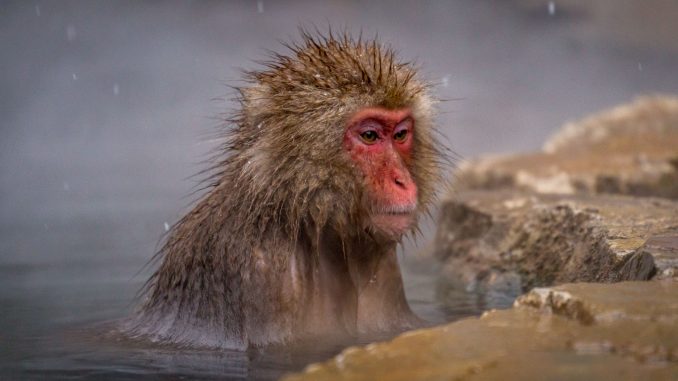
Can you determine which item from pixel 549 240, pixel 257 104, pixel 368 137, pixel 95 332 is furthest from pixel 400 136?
pixel 95 332

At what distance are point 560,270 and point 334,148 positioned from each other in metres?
1.74

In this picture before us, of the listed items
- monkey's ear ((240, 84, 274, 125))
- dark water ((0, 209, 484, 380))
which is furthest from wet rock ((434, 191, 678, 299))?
monkey's ear ((240, 84, 274, 125))

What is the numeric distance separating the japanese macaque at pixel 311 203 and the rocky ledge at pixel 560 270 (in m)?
0.73

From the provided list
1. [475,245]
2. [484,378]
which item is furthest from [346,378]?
[475,245]

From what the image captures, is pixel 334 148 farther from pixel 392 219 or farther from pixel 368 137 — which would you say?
pixel 392 219

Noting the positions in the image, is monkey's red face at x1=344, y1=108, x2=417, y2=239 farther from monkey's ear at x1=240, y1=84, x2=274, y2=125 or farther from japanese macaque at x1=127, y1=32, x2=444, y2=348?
monkey's ear at x1=240, y1=84, x2=274, y2=125

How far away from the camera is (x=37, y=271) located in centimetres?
712

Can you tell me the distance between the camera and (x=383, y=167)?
3.70 meters

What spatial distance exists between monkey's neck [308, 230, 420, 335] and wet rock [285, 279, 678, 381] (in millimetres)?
1254

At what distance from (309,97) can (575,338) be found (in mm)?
1767

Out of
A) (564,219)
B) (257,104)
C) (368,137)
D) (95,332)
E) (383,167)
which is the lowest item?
(95,332)

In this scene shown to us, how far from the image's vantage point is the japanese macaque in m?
3.66

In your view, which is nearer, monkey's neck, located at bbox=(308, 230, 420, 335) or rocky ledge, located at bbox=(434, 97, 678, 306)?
monkey's neck, located at bbox=(308, 230, 420, 335)

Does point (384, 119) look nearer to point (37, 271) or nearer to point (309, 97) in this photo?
point (309, 97)
